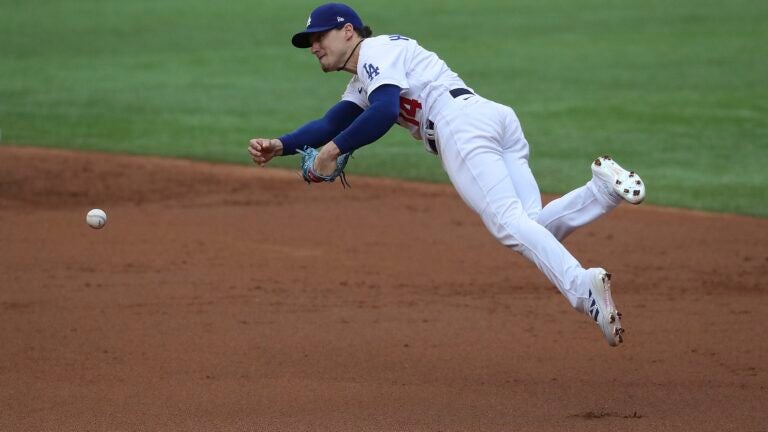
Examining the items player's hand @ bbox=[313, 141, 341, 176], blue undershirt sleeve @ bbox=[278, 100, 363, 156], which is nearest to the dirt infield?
player's hand @ bbox=[313, 141, 341, 176]

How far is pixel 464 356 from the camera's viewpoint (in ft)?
23.4

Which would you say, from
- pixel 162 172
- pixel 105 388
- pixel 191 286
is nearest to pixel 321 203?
pixel 162 172

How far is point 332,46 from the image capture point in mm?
6301

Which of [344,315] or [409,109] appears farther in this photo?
[344,315]

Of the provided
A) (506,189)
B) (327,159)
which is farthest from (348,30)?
(506,189)

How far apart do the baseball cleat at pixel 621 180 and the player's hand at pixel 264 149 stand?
1648 millimetres

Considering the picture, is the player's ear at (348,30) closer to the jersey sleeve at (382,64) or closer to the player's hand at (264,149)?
the jersey sleeve at (382,64)

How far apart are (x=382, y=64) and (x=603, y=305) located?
5.35ft

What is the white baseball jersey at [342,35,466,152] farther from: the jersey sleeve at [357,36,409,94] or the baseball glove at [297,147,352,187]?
the baseball glove at [297,147,352,187]

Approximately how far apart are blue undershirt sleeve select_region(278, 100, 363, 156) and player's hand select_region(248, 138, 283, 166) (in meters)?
0.19

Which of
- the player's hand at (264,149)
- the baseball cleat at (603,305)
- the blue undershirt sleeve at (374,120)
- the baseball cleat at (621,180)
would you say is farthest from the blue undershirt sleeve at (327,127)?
the baseball cleat at (603,305)

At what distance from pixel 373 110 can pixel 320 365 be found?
1.67 m

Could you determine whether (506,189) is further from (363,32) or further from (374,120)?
(363,32)

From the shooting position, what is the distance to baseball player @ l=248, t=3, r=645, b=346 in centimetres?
593
